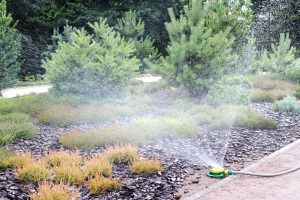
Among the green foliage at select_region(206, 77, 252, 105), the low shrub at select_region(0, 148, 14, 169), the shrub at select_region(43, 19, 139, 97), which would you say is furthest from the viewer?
the shrub at select_region(43, 19, 139, 97)

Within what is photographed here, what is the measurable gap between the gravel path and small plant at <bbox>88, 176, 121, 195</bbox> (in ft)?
0.24

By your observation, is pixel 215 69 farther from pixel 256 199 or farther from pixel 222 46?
pixel 256 199

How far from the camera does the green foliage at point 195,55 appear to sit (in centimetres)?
1101

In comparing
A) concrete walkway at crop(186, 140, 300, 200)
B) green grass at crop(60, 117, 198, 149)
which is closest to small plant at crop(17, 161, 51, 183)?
green grass at crop(60, 117, 198, 149)

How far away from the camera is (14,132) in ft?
23.5

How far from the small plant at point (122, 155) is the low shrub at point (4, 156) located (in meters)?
1.48

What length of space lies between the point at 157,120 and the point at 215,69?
3830 mm

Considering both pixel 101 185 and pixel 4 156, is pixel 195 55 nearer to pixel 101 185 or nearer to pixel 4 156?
pixel 4 156

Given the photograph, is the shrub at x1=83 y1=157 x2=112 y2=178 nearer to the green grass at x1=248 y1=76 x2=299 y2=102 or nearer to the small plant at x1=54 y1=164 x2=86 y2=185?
the small plant at x1=54 y1=164 x2=86 y2=185

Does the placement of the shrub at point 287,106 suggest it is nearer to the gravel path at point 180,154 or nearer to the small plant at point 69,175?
the gravel path at point 180,154

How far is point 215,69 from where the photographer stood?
1127 centimetres

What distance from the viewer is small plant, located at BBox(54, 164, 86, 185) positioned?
5.18 meters

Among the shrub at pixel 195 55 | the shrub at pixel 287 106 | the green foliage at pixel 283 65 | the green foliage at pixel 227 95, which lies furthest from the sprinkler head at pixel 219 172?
the green foliage at pixel 283 65

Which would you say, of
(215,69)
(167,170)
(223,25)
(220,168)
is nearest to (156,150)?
(167,170)
